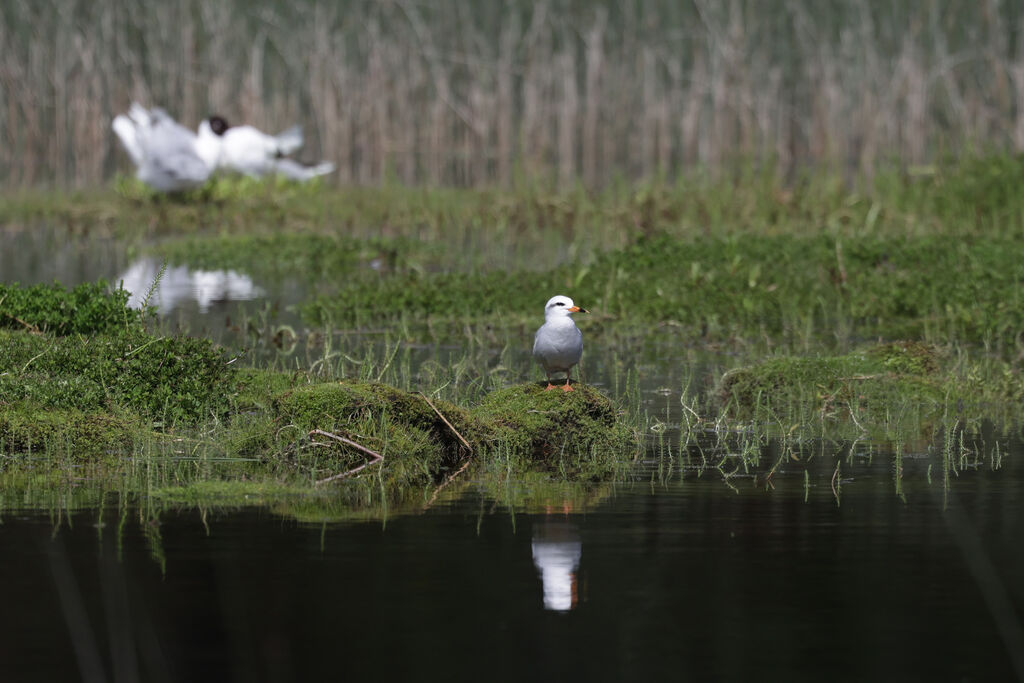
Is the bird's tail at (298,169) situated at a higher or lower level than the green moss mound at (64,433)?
higher

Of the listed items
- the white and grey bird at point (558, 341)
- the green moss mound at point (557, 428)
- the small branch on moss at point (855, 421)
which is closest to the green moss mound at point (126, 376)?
the green moss mound at point (557, 428)

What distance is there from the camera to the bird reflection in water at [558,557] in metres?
6.52

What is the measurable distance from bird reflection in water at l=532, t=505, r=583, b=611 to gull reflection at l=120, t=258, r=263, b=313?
9522mm

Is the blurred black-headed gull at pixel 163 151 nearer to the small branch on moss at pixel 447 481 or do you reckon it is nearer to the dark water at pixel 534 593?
the small branch on moss at pixel 447 481

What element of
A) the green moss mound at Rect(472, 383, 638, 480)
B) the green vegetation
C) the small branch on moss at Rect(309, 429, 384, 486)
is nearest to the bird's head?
the green moss mound at Rect(472, 383, 638, 480)

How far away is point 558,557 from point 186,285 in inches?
522

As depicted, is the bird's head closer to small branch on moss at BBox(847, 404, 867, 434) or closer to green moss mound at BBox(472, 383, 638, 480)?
green moss mound at BBox(472, 383, 638, 480)

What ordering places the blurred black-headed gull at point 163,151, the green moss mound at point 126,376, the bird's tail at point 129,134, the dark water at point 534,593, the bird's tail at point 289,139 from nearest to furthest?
the dark water at point 534,593 < the green moss mound at point 126,376 < the blurred black-headed gull at point 163,151 < the bird's tail at point 129,134 < the bird's tail at point 289,139

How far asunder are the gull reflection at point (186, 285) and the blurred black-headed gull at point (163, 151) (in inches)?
126

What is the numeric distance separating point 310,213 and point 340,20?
182 inches

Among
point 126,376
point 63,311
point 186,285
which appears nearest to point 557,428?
point 126,376

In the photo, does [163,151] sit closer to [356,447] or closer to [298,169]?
[298,169]

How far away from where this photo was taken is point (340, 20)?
91.6 ft

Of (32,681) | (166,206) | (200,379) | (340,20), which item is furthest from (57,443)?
(340,20)
